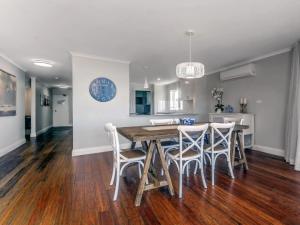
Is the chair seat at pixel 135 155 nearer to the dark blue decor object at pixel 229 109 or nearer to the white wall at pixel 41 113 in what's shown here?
the dark blue decor object at pixel 229 109

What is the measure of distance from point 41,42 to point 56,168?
2369mm

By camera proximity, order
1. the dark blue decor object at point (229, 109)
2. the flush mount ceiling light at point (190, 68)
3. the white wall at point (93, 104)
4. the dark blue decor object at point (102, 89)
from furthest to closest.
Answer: the dark blue decor object at point (229, 109)
the dark blue decor object at point (102, 89)
the white wall at point (93, 104)
the flush mount ceiling light at point (190, 68)

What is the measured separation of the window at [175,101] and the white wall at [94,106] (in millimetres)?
4121

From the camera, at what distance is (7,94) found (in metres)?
4.04

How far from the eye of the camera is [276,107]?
381 centimetres

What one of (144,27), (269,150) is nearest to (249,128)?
(269,150)

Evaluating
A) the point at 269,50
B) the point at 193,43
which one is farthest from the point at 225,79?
the point at 193,43

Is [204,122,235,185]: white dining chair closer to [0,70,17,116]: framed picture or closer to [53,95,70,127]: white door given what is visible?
[0,70,17,116]: framed picture

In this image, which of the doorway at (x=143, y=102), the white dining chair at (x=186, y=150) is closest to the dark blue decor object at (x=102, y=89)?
the white dining chair at (x=186, y=150)

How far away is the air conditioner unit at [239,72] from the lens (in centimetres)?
418

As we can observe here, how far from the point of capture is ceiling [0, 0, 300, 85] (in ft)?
6.61

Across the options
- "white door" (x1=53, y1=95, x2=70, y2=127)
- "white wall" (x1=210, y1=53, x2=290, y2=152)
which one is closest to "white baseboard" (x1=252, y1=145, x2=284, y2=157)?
"white wall" (x1=210, y1=53, x2=290, y2=152)

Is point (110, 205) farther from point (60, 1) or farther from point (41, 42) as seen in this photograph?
point (41, 42)

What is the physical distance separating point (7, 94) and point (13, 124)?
88 cm
